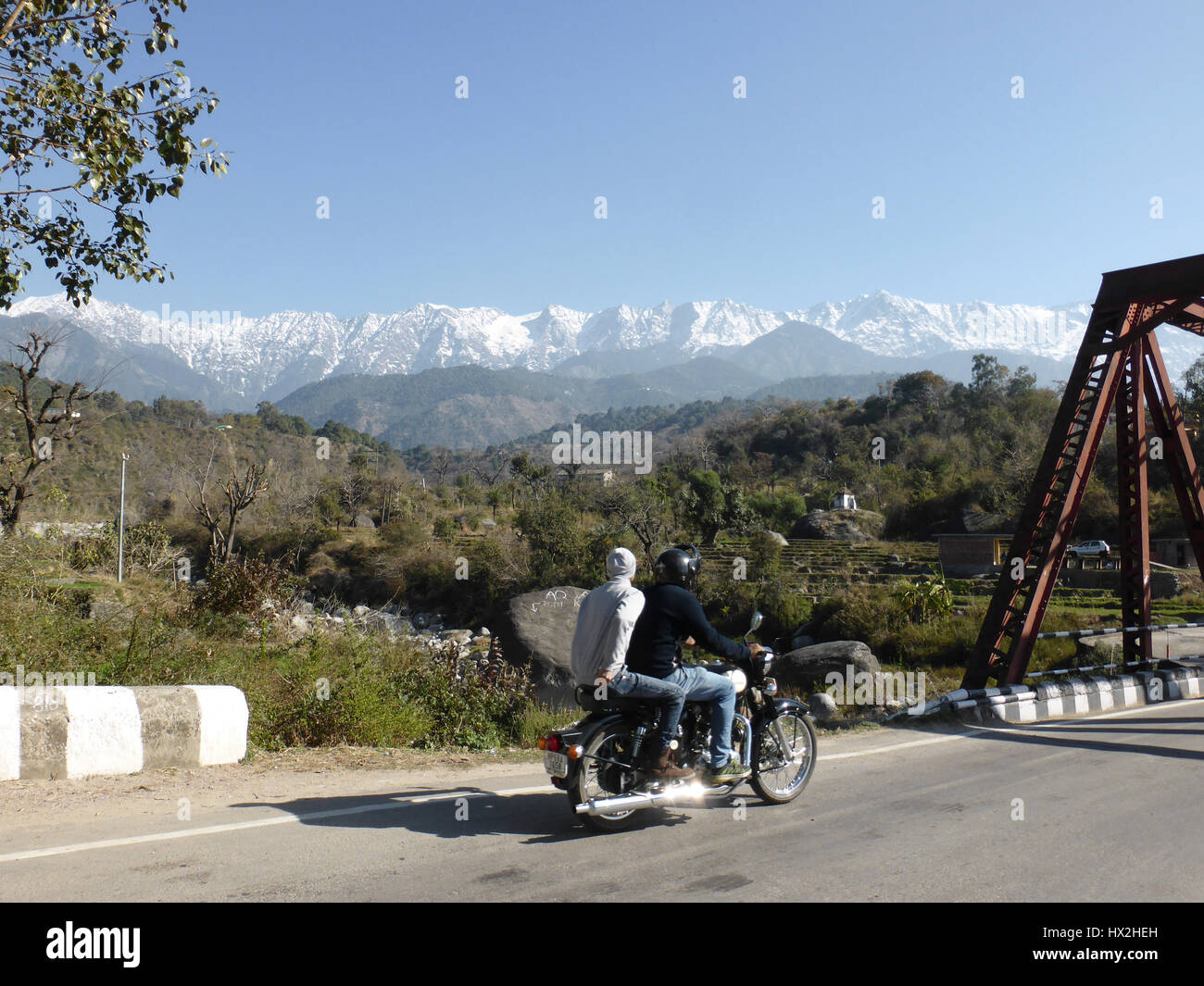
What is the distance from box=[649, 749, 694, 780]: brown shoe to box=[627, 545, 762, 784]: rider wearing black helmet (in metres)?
0.27

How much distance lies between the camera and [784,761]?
6.55 meters

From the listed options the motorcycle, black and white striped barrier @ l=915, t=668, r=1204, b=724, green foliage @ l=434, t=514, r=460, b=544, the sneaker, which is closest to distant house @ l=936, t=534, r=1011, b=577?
green foliage @ l=434, t=514, r=460, b=544

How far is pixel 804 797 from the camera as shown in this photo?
668 cm

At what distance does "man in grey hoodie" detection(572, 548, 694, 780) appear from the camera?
571 cm

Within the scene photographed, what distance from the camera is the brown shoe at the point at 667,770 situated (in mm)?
5809

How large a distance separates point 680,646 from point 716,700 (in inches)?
18.9

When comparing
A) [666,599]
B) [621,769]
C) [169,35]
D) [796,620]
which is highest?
[169,35]

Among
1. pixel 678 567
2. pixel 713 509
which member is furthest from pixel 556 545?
pixel 678 567

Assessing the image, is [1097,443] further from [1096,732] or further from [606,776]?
[606,776]

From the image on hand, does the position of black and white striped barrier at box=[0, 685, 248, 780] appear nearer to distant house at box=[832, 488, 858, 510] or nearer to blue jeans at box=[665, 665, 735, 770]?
blue jeans at box=[665, 665, 735, 770]
